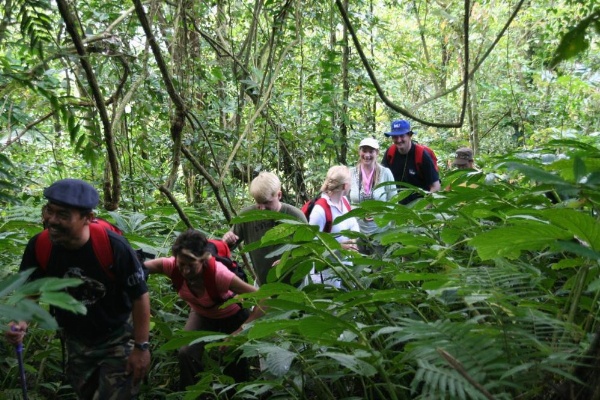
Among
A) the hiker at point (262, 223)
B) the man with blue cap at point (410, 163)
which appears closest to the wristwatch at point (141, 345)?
the hiker at point (262, 223)

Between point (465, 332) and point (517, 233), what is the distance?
1.05 feet

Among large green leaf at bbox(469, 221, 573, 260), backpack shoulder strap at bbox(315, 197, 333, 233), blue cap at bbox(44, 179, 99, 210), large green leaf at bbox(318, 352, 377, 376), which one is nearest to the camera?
large green leaf at bbox(469, 221, 573, 260)

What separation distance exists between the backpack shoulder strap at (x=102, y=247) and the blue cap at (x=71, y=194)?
162 mm

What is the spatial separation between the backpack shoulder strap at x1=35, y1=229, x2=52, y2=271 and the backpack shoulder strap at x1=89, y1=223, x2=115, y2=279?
23 cm

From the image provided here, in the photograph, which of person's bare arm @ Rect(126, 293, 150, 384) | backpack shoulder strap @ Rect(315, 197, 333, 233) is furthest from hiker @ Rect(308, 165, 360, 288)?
person's bare arm @ Rect(126, 293, 150, 384)

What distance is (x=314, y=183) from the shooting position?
10070mm

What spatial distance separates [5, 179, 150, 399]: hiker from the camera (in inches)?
131

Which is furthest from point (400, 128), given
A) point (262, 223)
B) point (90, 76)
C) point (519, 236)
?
point (519, 236)

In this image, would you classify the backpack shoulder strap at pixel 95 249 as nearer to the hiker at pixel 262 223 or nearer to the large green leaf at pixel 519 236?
the hiker at pixel 262 223

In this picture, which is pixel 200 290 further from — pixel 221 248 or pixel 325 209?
pixel 325 209

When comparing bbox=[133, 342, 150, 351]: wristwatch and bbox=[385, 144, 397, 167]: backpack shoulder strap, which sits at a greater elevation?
bbox=[385, 144, 397, 167]: backpack shoulder strap

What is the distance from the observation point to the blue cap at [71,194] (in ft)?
10.8

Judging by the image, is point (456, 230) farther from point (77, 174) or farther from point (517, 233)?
point (77, 174)

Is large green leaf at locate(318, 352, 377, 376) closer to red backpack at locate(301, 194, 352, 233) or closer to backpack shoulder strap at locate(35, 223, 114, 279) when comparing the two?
backpack shoulder strap at locate(35, 223, 114, 279)
